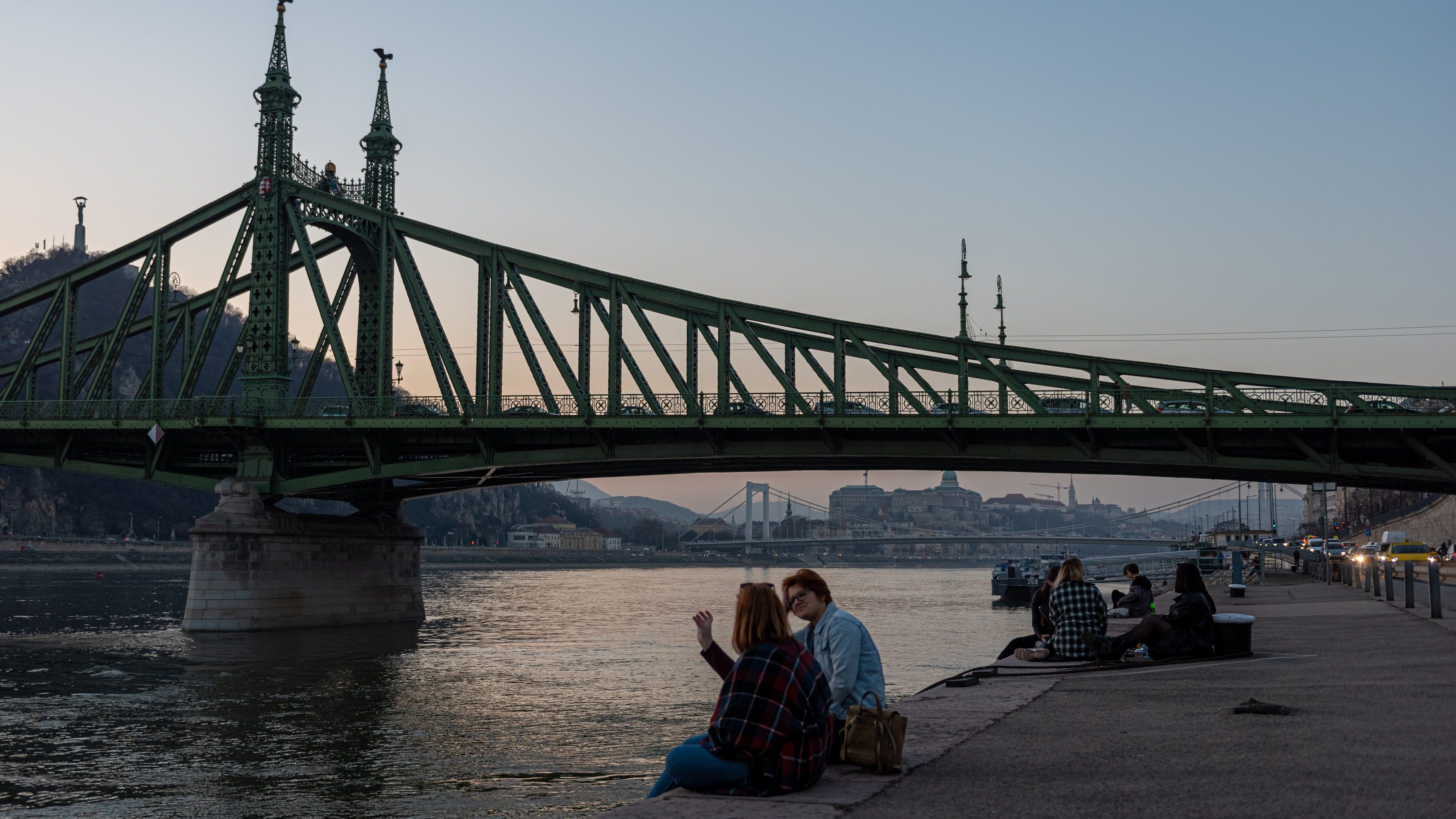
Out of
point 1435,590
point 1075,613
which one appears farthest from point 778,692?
point 1435,590

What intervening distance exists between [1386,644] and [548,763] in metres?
13.7

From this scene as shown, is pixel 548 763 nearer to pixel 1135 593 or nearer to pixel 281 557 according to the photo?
pixel 1135 593

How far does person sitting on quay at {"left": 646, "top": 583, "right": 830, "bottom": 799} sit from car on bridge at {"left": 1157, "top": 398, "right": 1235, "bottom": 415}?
36.7 m

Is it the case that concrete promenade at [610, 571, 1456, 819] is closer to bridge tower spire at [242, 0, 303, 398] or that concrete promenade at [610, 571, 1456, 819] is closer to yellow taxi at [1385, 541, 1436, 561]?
yellow taxi at [1385, 541, 1436, 561]

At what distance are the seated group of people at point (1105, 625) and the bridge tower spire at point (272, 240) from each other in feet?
134

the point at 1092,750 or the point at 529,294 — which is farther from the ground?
the point at 529,294

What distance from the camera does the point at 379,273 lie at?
2223 inches

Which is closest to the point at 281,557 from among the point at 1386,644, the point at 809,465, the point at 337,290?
the point at 337,290

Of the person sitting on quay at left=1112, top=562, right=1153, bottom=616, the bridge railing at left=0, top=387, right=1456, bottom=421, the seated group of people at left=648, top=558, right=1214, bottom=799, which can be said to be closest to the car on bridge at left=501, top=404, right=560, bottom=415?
the bridge railing at left=0, top=387, right=1456, bottom=421

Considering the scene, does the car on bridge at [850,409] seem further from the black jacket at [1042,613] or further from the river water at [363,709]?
the black jacket at [1042,613]

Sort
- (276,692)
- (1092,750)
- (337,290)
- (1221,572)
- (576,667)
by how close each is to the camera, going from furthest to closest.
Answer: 1. (1221,572)
2. (337,290)
3. (576,667)
4. (276,692)
5. (1092,750)

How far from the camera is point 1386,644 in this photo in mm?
19875

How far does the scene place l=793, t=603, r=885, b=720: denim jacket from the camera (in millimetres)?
9703

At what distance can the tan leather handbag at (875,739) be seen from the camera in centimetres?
940
